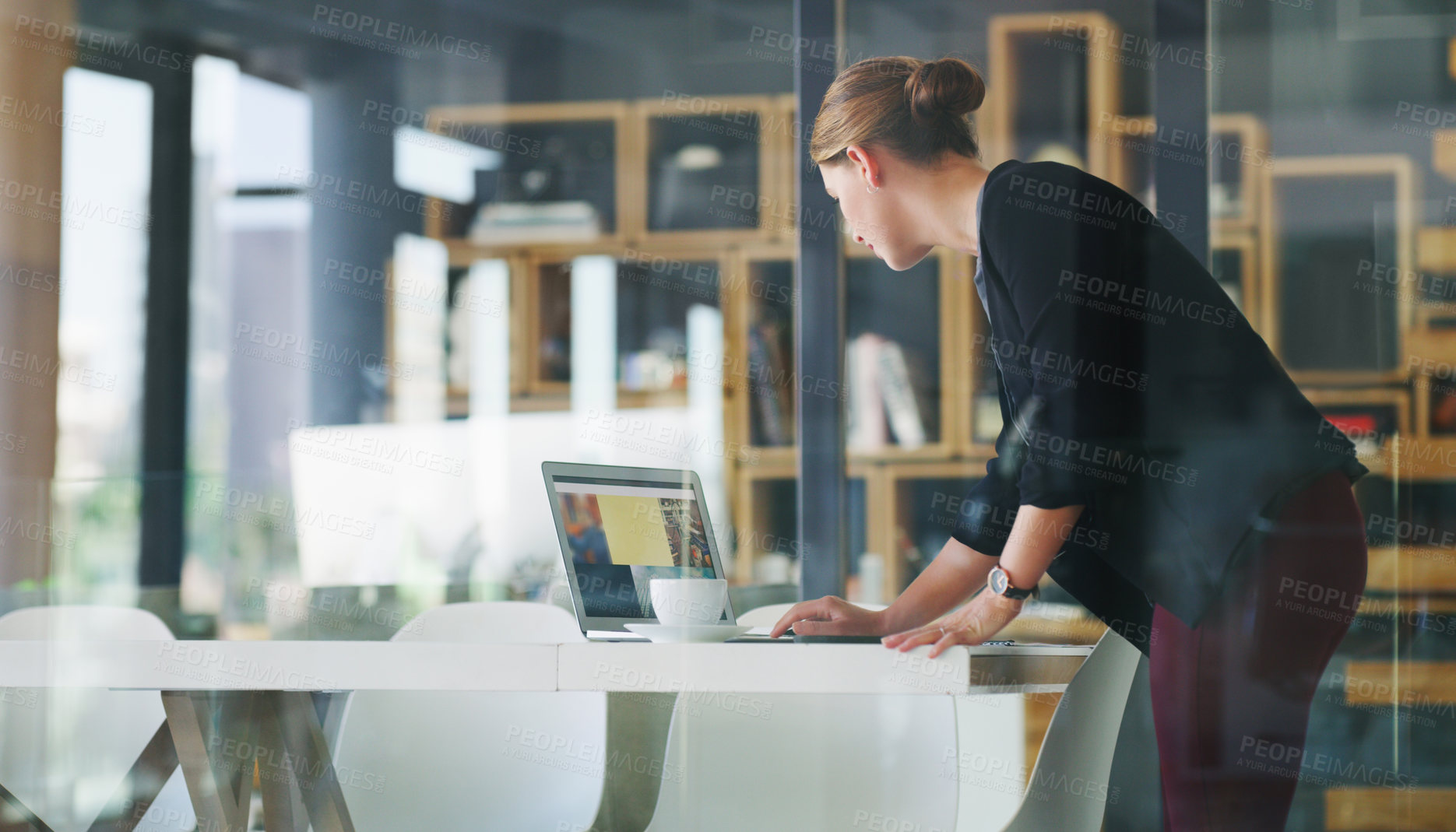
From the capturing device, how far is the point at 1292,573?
5.04 feet

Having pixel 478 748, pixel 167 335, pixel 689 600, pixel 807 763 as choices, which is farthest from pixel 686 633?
pixel 167 335

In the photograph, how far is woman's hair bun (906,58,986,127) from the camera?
1755 millimetres

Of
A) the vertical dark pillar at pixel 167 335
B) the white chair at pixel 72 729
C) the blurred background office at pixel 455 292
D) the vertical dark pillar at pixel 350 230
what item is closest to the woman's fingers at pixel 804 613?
the blurred background office at pixel 455 292

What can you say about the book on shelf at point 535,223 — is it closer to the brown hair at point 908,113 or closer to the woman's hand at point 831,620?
the brown hair at point 908,113

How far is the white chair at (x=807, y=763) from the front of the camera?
194 cm

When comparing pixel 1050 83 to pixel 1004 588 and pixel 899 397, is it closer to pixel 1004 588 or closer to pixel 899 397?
pixel 899 397

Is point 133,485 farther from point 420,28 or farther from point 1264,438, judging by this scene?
point 1264,438

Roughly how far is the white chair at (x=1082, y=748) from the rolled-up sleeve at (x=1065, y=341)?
0.24 meters

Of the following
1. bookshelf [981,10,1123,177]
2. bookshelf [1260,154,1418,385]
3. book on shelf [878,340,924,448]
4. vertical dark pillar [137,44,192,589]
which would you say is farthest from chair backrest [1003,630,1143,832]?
vertical dark pillar [137,44,192,589]

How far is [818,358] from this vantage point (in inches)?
97.3

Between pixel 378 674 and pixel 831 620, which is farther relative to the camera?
pixel 831 620

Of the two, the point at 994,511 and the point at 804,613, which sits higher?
the point at 994,511

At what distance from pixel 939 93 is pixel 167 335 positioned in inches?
78.3

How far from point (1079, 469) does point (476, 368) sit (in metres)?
1.62
